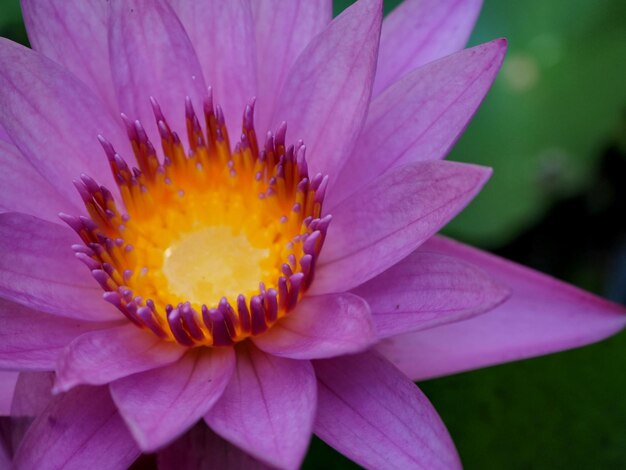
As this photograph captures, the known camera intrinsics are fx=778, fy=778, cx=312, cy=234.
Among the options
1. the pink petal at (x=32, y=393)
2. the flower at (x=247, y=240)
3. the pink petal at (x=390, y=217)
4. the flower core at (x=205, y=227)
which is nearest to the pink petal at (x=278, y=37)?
the flower at (x=247, y=240)

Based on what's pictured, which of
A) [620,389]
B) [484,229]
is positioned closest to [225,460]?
[620,389]

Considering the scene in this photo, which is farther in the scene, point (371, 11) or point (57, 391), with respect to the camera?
point (371, 11)

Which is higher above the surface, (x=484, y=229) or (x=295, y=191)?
(x=295, y=191)

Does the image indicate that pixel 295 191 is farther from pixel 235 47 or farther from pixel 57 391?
pixel 57 391

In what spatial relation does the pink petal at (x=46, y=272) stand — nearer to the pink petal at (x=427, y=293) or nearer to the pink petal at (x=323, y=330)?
the pink petal at (x=323, y=330)

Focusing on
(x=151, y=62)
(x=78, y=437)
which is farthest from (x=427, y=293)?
(x=151, y=62)

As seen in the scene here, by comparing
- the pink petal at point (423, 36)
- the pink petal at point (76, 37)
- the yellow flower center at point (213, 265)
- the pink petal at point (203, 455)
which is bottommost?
the pink petal at point (203, 455)
